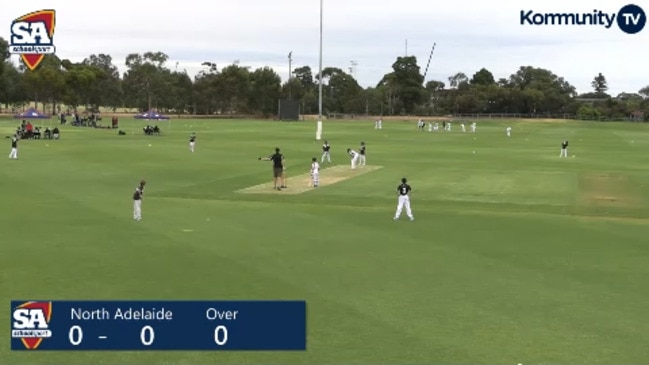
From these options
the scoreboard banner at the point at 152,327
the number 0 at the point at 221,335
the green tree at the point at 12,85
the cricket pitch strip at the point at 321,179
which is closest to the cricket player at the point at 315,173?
the cricket pitch strip at the point at 321,179


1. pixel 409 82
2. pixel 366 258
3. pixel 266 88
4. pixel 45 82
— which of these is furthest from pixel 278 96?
pixel 366 258

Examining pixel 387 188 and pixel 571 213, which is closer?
pixel 571 213

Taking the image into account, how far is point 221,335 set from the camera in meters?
11.4

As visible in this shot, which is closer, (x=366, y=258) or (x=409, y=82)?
(x=366, y=258)

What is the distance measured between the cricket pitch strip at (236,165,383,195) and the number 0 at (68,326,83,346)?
2031 cm

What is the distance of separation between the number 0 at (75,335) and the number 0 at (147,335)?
0.99 meters

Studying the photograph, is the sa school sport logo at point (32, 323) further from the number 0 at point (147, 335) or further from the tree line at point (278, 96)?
the tree line at point (278, 96)

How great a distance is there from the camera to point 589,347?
11719mm

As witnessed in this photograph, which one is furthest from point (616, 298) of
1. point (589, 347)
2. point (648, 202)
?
point (648, 202)

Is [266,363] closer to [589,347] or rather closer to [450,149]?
[589,347]

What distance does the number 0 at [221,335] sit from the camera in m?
11.2

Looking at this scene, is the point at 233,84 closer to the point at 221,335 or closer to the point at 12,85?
the point at 12,85

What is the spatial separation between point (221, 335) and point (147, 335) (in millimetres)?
1185

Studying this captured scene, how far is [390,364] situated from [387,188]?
2347 cm
